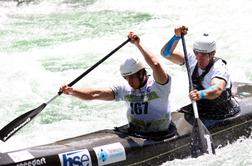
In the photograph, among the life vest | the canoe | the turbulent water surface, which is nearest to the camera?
the canoe

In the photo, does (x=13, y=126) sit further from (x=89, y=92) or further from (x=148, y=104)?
(x=148, y=104)

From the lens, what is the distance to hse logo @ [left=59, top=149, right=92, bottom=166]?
495cm

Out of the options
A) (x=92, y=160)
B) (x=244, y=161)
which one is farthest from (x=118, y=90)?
(x=244, y=161)

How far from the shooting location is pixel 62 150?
16.5 feet

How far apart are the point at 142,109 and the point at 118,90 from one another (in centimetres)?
30

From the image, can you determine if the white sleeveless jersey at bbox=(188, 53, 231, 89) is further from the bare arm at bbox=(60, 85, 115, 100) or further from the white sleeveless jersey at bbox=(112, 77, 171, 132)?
the bare arm at bbox=(60, 85, 115, 100)

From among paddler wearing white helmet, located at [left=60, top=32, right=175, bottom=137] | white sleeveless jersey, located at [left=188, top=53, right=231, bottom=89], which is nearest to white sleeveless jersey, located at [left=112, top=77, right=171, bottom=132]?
paddler wearing white helmet, located at [left=60, top=32, right=175, bottom=137]

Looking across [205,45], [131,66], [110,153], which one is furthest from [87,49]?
[110,153]

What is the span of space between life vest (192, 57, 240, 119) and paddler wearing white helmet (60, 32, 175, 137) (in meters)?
0.59

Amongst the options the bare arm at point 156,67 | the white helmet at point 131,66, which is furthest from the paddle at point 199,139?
the white helmet at point 131,66

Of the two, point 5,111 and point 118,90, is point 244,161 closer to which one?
point 118,90

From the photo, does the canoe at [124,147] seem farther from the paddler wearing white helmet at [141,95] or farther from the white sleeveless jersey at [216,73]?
the white sleeveless jersey at [216,73]

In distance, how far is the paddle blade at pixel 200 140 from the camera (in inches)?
220

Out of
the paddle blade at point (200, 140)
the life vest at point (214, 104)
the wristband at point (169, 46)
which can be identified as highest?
the wristband at point (169, 46)
